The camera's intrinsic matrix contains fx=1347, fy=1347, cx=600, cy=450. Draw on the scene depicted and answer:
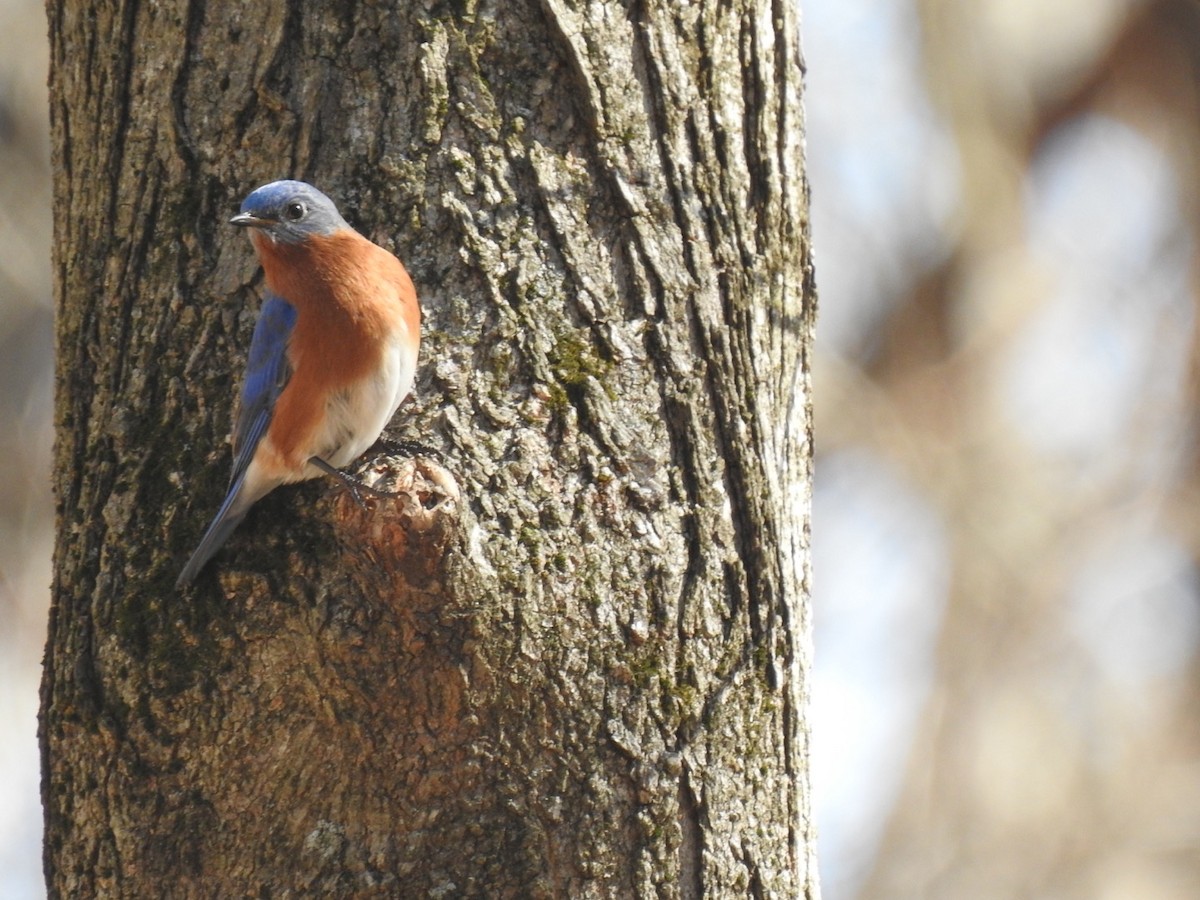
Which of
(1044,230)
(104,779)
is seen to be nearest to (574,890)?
(104,779)

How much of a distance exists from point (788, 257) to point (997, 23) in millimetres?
7269

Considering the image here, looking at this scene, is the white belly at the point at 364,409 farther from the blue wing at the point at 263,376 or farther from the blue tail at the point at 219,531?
the blue tail at the point at 219,531

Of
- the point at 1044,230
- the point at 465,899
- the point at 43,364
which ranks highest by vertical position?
the point at 1044,230

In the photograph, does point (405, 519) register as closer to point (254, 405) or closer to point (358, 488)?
point (358, 488)

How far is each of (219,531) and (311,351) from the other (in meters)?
0.60

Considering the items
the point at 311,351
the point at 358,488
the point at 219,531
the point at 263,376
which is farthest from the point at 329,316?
the point at 358,488

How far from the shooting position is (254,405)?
10.4 feet

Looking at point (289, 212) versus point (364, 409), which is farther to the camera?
point (364, 409)

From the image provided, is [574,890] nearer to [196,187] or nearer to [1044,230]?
[196,187]

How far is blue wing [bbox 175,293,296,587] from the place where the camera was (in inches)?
116

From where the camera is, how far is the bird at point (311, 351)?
10.1 ft

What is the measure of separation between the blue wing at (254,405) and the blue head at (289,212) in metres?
0.20

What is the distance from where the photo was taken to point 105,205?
3318 mm

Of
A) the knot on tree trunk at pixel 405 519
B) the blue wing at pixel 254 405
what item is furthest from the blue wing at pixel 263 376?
the knot on tree trunk at pixel 405 519
